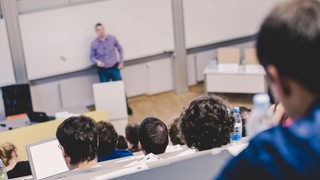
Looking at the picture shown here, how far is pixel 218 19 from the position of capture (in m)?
9.31

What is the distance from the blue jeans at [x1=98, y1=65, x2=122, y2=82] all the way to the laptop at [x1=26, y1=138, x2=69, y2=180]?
521 centimetres

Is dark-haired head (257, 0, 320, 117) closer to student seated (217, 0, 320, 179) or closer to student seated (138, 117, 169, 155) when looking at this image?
student seated (217, 0, 320, 179)

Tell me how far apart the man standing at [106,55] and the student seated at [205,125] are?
19.9 feet

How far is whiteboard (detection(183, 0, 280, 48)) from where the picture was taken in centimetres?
912

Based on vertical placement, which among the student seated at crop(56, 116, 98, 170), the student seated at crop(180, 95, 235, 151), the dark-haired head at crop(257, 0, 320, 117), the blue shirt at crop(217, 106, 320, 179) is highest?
the dark-haired head at crop(257, 0, 320, 117)

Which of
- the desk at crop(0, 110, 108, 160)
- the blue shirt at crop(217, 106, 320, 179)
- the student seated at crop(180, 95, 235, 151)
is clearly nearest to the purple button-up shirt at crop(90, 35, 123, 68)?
the desk at crop(0, 110, 108, 160)

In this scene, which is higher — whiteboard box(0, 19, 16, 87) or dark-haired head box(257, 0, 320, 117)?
dark-haired head box(257, 0, 320, 117)

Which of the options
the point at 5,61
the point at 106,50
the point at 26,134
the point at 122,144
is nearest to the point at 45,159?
the point at 122,144

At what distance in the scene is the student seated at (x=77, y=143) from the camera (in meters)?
2.76

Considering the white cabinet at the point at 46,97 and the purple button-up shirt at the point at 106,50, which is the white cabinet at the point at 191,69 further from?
the white cabinet at the point at 46,97

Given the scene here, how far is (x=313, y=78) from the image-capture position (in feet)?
2.92

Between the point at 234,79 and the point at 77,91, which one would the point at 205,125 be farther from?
the point at 77,91

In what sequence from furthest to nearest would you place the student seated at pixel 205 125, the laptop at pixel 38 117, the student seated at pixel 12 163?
the laptop at pixel 38 117 < the student seated at pixel 12 163 < the student seated at pixel 205 125

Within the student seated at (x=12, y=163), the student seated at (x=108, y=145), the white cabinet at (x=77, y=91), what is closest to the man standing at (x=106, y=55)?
the white cabinet at (x=77, y=91)
